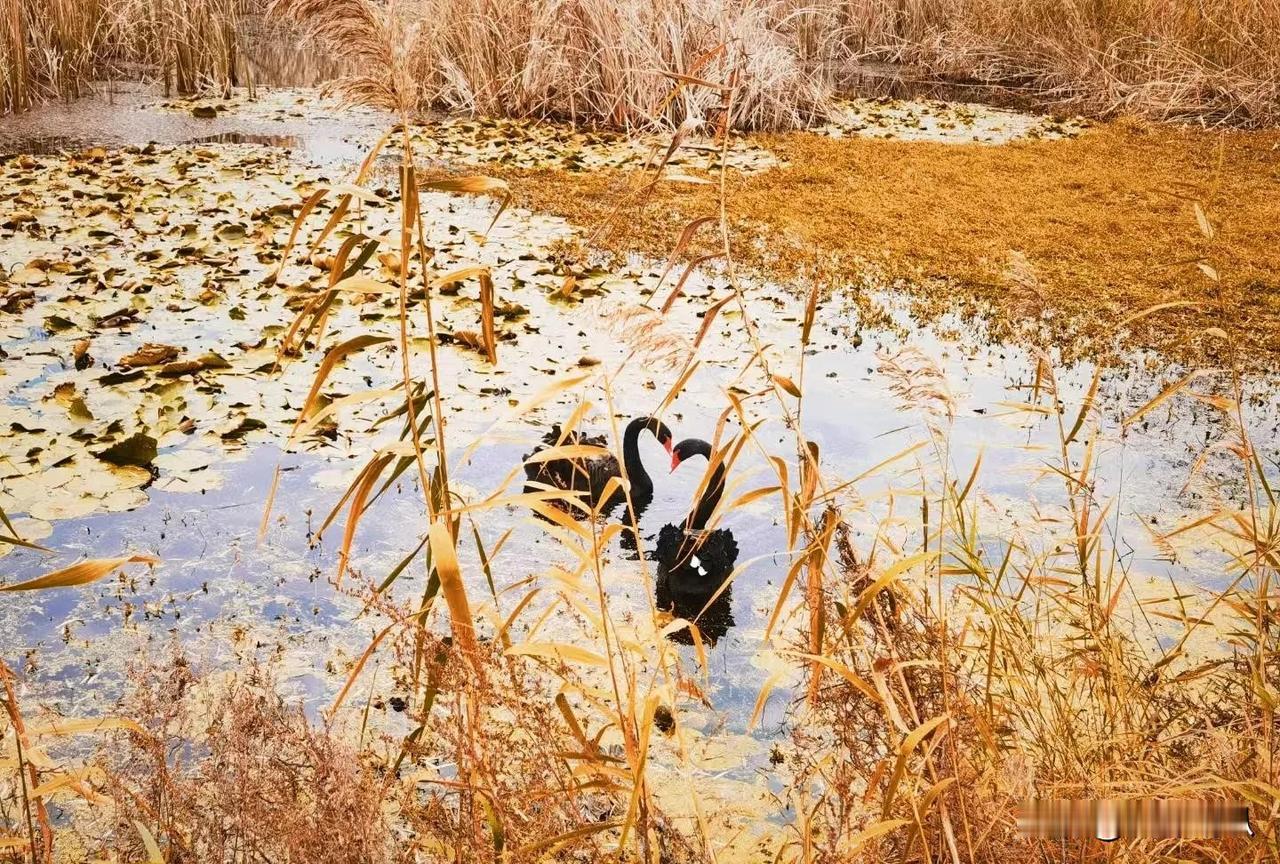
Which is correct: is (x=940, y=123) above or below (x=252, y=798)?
above

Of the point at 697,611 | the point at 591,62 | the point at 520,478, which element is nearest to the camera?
the point at 697,611

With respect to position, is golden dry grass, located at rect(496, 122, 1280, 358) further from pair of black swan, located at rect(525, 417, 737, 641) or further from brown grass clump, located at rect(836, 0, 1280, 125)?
pair of black swan, located at rect(525, 417, 737, 641)

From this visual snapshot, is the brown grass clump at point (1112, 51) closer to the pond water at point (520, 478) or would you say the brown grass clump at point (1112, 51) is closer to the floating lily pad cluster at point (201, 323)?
the pond water at point (520, 478)

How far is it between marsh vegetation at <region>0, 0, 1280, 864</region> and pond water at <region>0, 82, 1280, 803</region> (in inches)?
0.8

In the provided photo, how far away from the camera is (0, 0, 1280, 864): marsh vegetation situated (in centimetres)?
164

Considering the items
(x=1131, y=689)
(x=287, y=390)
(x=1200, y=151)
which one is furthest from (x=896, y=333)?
(x=1200, y=151)

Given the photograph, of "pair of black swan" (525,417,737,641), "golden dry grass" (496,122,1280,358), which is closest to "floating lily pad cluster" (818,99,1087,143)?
"golden dry grass" (496,122,1280,358)

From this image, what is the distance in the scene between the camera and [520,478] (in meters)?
3.67

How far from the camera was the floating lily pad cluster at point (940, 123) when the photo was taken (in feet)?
28.7

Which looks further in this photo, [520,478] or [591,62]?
[591,62]

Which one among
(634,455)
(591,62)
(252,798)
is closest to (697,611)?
(634,455)

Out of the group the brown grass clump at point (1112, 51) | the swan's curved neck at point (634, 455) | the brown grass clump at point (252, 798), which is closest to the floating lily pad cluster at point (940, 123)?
the brown grass clump at point (1112, 51)

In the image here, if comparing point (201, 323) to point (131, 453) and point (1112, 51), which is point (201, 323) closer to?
point (131, 453)

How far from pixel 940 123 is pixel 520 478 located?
22.6 feet
